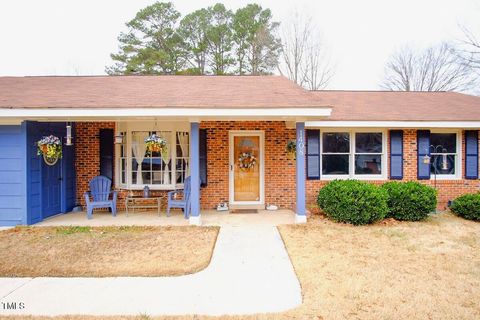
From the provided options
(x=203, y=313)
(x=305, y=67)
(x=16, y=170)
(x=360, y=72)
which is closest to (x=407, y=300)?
(x=203, y=313)

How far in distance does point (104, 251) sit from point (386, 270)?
451cm

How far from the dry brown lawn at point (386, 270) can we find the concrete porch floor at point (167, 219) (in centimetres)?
93

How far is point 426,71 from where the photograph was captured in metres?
24.7

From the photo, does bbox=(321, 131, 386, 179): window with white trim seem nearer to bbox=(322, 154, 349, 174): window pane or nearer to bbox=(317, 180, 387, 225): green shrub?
bbox=(322, 154, 349, 174): window pane

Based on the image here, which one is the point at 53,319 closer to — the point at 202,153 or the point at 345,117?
the point at 202,153

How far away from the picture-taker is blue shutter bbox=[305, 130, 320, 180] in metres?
8.98

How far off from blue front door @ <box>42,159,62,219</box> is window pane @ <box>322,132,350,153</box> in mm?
7145

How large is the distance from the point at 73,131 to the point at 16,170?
2.01 m

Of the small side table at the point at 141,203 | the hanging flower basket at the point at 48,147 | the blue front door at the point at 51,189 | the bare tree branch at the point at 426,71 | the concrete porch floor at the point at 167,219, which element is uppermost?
Answer: the bare tree branch at the point at 426,71

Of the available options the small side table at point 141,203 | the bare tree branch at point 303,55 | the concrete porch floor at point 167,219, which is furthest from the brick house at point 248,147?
the bare tree branch at point 303,55

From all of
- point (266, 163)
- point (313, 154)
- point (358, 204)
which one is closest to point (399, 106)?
point (313, 154)

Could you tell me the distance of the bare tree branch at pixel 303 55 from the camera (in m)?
21.1

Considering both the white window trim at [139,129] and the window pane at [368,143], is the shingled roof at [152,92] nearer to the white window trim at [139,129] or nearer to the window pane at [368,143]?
the white window trim at [139,129]

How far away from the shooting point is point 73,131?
8734mm
